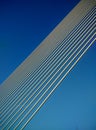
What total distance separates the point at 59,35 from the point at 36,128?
0.86 meters

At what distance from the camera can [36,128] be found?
1760 millimetres

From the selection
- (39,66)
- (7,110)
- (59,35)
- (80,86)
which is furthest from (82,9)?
(80,86)

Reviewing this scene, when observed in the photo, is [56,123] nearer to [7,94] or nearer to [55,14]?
[7,94]

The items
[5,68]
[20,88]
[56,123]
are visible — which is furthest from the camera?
[5,68]

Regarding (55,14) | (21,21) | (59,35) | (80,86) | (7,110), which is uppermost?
(55,14)

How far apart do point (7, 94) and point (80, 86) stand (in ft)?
2.48

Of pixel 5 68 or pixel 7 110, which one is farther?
pixel 5 68

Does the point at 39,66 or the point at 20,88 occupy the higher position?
the point at 39,66

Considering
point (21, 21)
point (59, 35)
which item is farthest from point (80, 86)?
point (21, 21)

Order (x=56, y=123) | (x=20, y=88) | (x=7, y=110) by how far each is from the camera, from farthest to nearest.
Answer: (x=56, y=123)
(x=20, y=88)
(x=7, y=110)

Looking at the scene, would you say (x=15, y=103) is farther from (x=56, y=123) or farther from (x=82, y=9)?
(x=56, y=123)

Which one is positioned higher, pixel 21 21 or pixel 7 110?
pixel 21 21

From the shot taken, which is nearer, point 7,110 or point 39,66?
point 7,110

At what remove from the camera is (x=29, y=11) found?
2.00 metres
